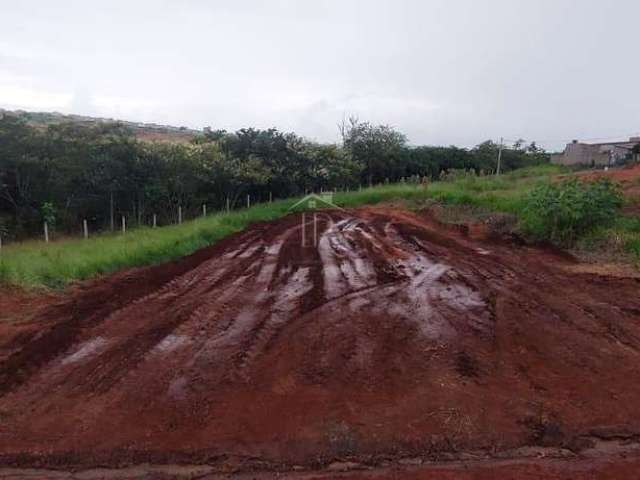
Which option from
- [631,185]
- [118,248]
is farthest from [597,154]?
[118,248]

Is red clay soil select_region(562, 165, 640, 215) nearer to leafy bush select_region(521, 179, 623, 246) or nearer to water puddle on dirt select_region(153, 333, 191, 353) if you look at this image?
leafy bush select_region(521, 179, 623, 246)

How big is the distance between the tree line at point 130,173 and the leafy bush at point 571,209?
11.7 metres

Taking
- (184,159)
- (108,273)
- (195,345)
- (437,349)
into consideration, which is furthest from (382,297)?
(184,159)

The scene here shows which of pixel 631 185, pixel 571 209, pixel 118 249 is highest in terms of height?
pixel 631 185

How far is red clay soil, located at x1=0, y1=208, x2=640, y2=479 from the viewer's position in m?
4.41

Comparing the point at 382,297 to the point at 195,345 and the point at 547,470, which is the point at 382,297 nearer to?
the point at 195,345

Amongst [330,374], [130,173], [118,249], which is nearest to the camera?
[330,374]

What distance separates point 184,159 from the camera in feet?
60.1

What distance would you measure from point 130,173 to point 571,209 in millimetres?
13055

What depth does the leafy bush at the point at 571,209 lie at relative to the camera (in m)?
13.6

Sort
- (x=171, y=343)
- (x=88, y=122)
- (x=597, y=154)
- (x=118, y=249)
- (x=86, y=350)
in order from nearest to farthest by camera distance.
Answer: (x=86, y=350), (x=171, y=343), (x=118, y=249), (x=88, y=122), (x=597, y=154)

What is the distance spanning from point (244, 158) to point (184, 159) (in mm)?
5730

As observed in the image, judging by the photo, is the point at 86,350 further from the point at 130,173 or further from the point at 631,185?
the point at 631,185

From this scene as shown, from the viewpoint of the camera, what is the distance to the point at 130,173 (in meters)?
16.4
